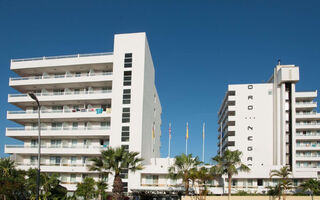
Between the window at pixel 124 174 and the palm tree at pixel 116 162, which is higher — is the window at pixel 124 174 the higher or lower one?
the lower one

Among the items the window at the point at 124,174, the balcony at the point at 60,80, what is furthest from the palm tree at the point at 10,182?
the balcony at the point at 60,80

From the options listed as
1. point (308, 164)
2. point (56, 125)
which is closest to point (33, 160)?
point (56, 125)

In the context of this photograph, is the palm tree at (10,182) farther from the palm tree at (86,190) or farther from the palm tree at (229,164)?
the palm tree at (229,164)

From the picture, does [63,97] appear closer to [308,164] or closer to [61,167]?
[61,167]

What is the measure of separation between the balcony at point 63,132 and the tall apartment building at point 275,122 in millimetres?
33585

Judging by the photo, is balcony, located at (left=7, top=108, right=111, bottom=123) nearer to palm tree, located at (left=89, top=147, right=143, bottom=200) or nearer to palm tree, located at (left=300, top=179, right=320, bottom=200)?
palm tree, located at (left=89, top=147, right=143, bottom=200)

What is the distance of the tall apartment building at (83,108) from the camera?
53.6m

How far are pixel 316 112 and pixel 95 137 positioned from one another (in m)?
52.1

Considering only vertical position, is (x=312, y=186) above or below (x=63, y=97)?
below

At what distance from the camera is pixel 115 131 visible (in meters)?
53.1

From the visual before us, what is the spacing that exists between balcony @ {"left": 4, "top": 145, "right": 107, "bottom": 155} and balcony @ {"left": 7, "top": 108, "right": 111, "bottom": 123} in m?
4.77

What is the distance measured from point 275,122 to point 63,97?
4531 cm

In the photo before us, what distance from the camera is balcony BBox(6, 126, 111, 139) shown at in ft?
177

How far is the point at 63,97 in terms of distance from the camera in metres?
56.7
